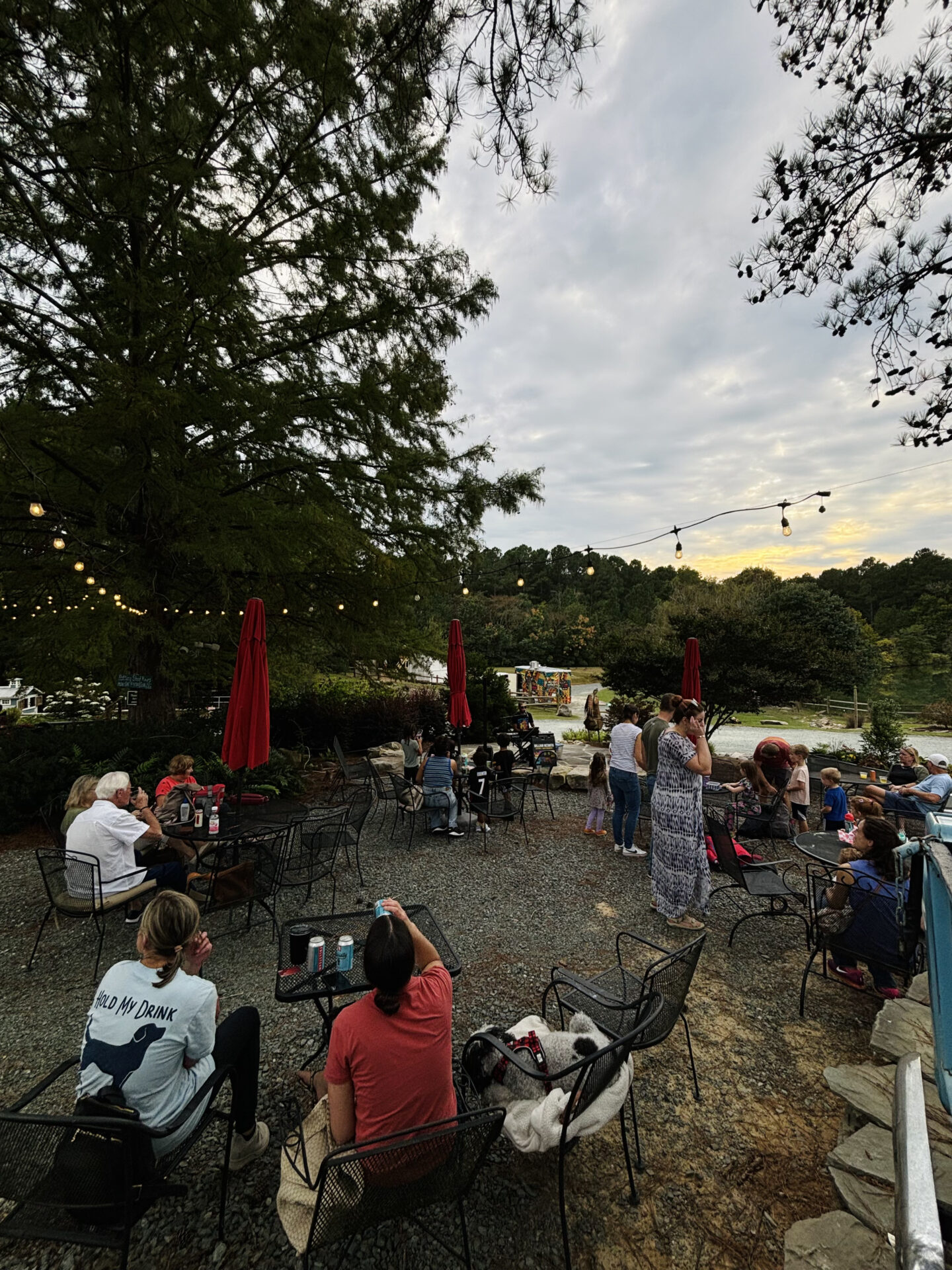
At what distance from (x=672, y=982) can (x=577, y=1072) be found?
0.64m

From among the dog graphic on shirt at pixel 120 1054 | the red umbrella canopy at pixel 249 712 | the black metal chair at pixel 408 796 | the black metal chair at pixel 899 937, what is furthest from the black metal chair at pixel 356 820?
the black metal chair at pixel 899 937

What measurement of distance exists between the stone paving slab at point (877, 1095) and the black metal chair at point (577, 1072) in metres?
1.07

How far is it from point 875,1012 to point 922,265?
500 centimetres

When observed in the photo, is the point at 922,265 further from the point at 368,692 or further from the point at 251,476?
the point at 368,692

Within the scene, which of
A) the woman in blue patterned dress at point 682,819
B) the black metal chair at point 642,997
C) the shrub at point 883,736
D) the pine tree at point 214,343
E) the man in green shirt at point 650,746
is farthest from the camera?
the shrub at point 883,736

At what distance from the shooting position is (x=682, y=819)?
4.37m

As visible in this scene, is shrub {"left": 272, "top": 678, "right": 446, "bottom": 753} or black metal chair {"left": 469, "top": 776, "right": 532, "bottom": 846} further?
shrub {"left": 272, "top": 678, "right": 446, "bottom": 753}

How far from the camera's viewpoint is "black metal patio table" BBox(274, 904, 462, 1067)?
8.24 ft

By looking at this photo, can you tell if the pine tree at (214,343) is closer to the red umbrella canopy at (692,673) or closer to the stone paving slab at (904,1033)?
the red umbrella canopy at (692,673)

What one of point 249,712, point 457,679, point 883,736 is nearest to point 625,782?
point 457,679

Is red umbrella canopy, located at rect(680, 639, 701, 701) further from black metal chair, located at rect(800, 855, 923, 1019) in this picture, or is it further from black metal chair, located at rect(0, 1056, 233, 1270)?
black metal chair, located at rect(0, 1056, 233, 1270)

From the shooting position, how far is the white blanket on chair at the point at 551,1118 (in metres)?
1.98

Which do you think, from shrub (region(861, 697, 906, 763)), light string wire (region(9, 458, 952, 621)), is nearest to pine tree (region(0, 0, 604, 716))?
light string wire (region(9, 458, 952, 621))

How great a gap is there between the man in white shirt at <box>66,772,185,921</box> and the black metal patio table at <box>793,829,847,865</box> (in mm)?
5315
